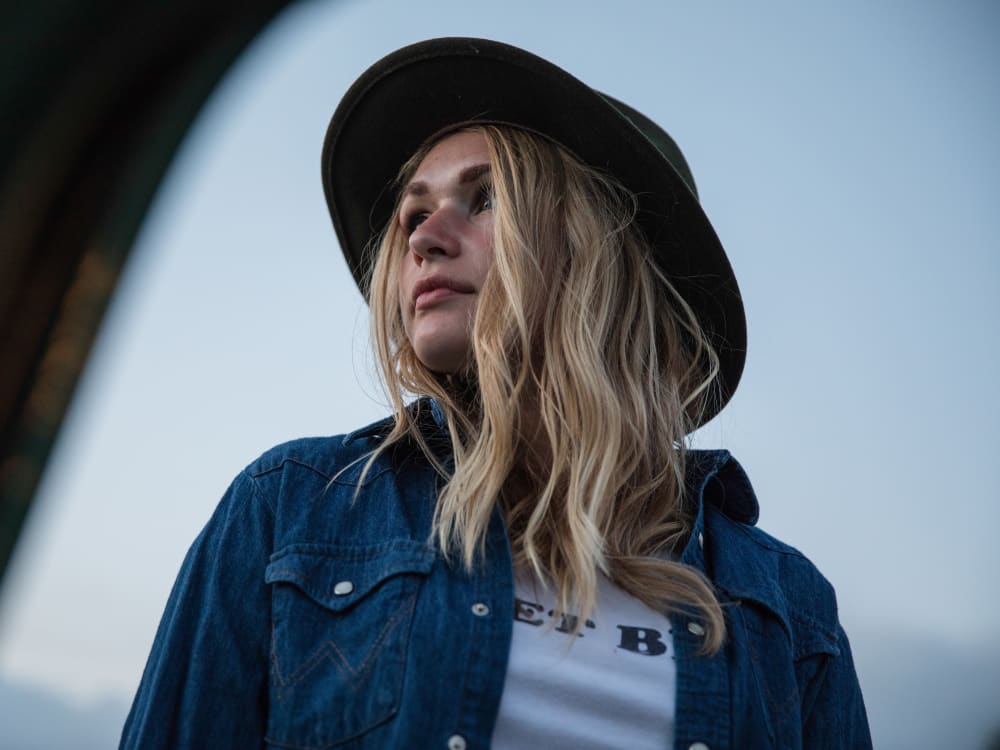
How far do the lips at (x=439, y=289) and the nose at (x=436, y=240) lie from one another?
65 mm

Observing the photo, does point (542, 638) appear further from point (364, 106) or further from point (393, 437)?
point (364, 106)

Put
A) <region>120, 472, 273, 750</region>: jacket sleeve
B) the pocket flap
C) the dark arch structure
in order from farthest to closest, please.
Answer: the pocket flap, <region>120, 472, 273, 750</region>: jacket sleeve, the dark arch structure

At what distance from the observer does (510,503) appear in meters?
1.95

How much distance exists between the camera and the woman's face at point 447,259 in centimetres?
208

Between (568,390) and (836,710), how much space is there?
0.90 metres

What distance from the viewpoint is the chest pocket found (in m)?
1.47

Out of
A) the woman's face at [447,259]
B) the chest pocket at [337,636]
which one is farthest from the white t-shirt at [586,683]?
the woman's face at [447,259]

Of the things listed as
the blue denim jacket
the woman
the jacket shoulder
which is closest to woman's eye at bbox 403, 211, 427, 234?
the woman

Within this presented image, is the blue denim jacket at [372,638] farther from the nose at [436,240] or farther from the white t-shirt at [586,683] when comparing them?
the nose at [436,240]

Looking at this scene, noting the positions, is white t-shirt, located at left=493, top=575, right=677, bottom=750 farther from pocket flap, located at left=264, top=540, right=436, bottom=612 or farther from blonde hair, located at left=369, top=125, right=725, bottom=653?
pocket flap, located at left=264, top=540, right=436, bottom=612

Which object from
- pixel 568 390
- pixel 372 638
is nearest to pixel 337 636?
pixel 372 638

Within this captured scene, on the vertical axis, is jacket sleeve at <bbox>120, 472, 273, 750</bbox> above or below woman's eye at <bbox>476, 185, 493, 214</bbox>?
below

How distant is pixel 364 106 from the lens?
8.20 feet

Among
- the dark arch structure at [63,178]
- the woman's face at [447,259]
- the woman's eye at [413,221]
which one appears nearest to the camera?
the dark arch structure at [63,178]
